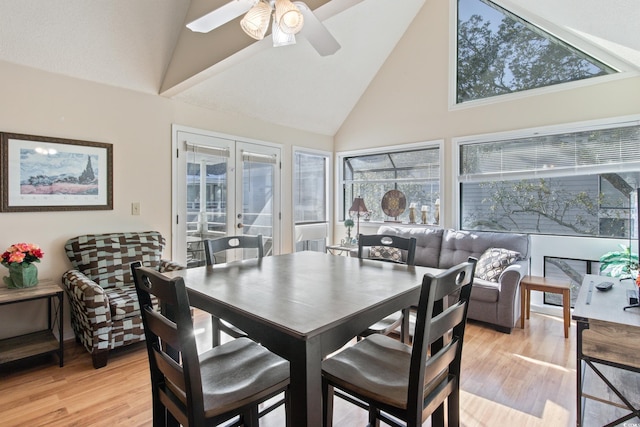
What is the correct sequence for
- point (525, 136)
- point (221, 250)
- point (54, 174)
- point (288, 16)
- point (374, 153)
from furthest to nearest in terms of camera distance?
point (374, 153) < point (525, 136) < point (54, 174) < point (221, 250) < point (288, 16)

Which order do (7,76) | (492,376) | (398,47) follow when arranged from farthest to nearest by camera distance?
(398,47)
(7,76)
(492,376)

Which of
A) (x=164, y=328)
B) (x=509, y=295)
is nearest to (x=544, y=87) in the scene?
(x=509, y=295)

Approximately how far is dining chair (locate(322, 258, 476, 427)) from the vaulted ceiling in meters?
1.82

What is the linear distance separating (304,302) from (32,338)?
8.96 ft

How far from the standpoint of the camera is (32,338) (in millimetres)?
2678

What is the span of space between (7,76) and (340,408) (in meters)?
3.55

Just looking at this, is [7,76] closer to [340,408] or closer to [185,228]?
[185,228]

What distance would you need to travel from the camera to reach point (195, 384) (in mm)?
1077

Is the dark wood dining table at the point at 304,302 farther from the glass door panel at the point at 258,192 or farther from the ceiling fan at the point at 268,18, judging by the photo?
the glass door panel at the point at 258,192

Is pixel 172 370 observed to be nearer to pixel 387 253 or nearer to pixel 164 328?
pixel 164 328

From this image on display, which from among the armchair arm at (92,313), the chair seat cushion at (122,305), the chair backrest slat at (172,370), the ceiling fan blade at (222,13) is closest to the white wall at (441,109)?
the ceiling fan blade at (222,13)

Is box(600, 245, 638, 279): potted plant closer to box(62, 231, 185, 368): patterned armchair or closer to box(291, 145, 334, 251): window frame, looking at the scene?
box(291, 145, 334, 251): window frame

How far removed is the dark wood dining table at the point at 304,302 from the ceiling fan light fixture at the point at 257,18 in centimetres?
137

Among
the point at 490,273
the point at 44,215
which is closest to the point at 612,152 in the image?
the point at 490,273
